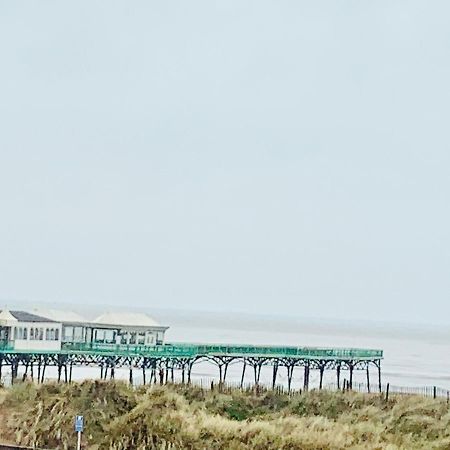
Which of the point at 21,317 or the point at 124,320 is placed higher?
the point at 124,320

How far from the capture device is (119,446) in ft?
78.7

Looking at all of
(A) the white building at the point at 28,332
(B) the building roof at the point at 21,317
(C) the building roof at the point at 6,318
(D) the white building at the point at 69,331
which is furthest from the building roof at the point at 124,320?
(C) the building roof at the point at 6,318

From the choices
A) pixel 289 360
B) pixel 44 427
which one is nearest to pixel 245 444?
pixel 44 427

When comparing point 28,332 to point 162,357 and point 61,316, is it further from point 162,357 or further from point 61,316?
point 162,357

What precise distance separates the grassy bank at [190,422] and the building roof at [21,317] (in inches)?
490

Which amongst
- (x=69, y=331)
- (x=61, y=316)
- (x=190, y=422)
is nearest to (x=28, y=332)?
(x=69, y=331)

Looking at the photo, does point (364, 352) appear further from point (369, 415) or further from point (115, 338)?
point (369, 415)

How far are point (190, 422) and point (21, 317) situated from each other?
2013 centimetres

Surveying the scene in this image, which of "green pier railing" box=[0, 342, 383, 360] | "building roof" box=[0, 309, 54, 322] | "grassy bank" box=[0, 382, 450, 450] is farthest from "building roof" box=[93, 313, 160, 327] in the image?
"grassy bank" box=[0, 382, 450, 450]

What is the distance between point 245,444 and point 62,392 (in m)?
7.54

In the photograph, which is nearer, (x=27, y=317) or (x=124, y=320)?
(x=27, y=317)

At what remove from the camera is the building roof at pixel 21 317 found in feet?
138

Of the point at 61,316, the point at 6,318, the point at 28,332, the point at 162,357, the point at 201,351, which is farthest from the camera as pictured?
the point at 201,351

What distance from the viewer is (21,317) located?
142 feet
